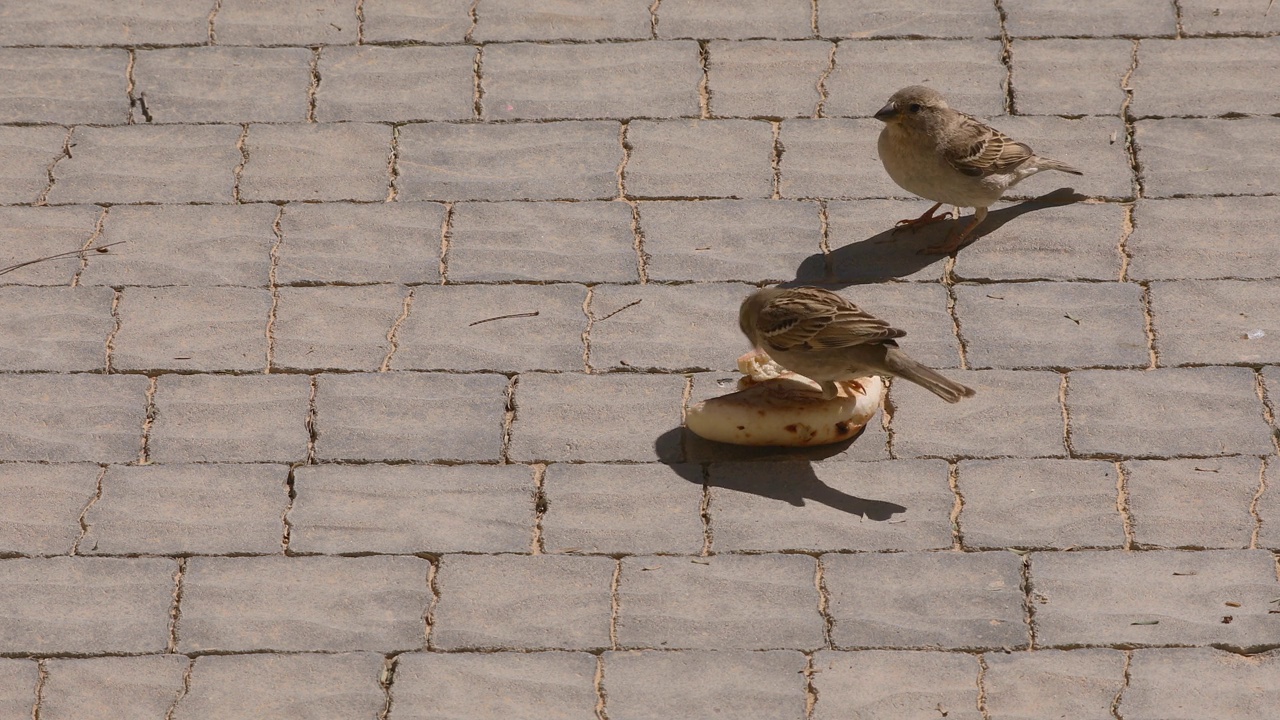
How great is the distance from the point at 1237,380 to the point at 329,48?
16.1ft

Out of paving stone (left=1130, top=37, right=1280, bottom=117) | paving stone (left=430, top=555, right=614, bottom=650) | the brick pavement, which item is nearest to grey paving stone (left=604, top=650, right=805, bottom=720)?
the brick pavement

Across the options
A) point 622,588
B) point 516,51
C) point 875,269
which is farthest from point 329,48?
point 622,588

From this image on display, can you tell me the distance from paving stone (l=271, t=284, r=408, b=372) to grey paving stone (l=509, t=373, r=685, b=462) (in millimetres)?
725

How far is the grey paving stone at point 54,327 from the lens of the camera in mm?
6789

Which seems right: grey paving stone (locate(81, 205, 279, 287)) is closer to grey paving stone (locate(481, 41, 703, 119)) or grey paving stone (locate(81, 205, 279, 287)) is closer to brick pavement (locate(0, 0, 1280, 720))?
brick pavement (locate(0, 0, 1280, 720))

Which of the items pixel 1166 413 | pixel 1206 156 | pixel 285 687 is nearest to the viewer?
pixel 285 687

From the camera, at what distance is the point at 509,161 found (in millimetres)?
7859

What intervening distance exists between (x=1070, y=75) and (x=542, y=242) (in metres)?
2.99

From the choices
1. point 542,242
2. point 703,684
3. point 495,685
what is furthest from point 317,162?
point 703,684

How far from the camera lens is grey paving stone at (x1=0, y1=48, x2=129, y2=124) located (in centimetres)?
813

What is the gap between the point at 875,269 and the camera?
24.0ft

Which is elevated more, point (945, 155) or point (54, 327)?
point (945, 155)

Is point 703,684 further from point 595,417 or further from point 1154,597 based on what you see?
point 1154,597

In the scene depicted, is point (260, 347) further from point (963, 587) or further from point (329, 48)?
point (963, 587)
